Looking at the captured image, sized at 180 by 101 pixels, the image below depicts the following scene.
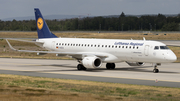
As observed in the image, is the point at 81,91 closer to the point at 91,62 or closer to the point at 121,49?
the point at 91,62

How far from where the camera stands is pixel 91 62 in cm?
3806

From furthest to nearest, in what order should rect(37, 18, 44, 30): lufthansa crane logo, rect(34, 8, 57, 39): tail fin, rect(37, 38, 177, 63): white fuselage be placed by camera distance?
1. rect(37, 18, 44, 30): lufthansa crane logo
2. rect(34, 8, 57, 39): tail fin
3. rect(37, 38, 177, 63): white fuselage

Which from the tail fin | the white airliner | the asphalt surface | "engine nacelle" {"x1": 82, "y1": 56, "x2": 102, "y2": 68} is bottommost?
the asphalt surface

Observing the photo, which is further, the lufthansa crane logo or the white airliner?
the lufthansa crane logo

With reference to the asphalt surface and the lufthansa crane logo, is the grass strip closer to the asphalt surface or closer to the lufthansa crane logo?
the asphalt surface

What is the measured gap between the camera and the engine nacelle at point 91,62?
1497 inches

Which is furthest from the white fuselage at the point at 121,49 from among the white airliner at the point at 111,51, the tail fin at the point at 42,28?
the tail fin at the point at 42,28

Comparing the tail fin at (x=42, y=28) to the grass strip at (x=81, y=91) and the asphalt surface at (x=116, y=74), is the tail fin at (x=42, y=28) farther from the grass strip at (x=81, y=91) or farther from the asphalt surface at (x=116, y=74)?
the grass strip at (x=81, y=91)

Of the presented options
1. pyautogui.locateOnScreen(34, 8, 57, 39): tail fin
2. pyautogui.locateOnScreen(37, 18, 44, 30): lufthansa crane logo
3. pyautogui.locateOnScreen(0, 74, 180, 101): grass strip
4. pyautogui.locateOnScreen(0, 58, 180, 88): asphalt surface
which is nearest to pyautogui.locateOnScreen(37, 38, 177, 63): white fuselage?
pyautogui.locateOnScreen(0, 58, 180, 88): asphalt surface

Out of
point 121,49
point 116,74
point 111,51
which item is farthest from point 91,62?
point 121,49

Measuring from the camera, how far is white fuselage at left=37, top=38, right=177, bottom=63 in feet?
119

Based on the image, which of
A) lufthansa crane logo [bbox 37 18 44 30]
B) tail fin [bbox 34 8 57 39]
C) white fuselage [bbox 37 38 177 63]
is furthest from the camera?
lufthansa crane logo [bbox 37 18 44 30]

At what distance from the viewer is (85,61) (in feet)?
127

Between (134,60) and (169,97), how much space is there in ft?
54.4
